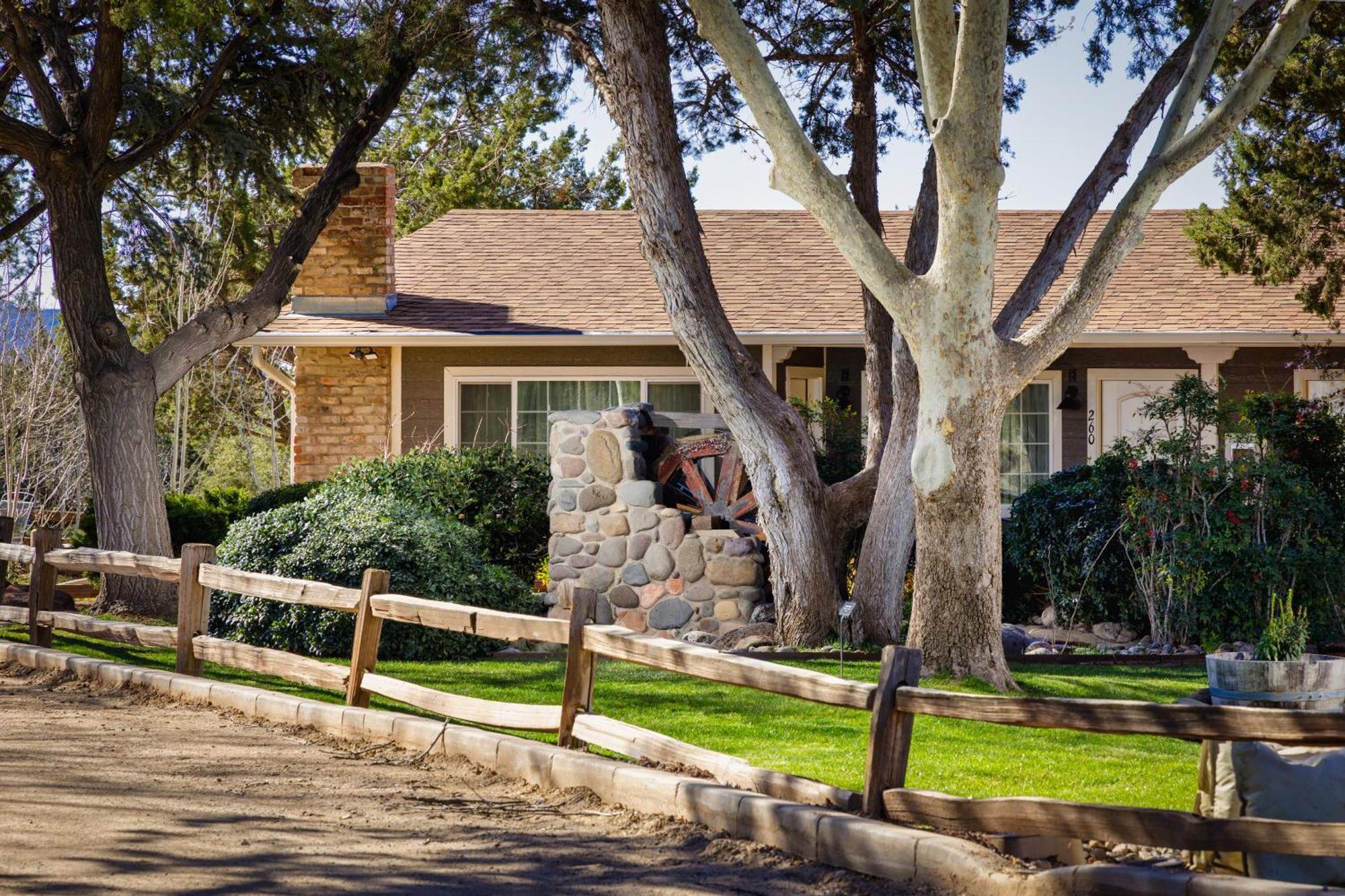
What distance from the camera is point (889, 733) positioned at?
5535 mm

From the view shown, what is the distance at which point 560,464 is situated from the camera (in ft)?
43.8

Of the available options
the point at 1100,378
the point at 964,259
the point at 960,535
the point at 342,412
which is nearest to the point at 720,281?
the point at 1100,378

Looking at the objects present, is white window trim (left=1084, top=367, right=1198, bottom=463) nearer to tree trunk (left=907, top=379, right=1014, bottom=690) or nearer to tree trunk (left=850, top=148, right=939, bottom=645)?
tree trunk (left=850, top=148, right=939, bottom=645)

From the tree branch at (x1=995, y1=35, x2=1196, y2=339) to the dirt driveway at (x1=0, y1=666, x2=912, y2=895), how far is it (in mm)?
5779

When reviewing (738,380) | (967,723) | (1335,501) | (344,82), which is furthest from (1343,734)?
(344,82)

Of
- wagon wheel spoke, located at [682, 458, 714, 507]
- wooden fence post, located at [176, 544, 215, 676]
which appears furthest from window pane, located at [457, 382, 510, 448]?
wooden fence post, located at [176, 544, 215, 676]

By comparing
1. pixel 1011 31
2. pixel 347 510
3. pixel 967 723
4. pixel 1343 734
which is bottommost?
pixel 967 723

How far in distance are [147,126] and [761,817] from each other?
36.0 ft

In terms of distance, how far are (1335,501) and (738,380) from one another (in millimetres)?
5269

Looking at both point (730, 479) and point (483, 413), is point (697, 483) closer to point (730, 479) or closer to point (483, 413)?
point (730, 479)

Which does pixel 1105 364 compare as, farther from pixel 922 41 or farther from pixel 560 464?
pixel 922 41

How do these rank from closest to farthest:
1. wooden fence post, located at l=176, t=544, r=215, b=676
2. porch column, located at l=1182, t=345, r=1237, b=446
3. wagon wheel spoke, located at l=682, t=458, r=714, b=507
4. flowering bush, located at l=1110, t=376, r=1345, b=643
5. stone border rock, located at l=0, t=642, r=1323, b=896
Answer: stone border rock, located at l=0, t=642, r=1323, b=896, wooden fence post, located at l=176, t=544, r=215, b=676, flowering bush, located at l=1110, t=376, r=1345, b=643, wagon wheel spoke, located at l=682, t=458, r=714, b=507, porch column, located at l=1182, t=345, r=1237, b=446

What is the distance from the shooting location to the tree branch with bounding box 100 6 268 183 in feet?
44.6

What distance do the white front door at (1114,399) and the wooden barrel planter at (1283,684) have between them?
1206cm
